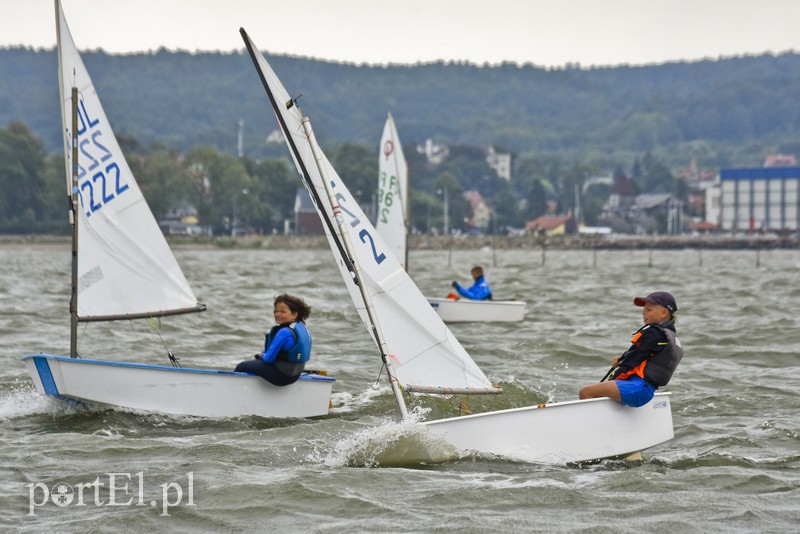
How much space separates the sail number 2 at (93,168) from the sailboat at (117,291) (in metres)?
0.01

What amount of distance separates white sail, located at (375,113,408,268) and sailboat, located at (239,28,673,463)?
1862 cm

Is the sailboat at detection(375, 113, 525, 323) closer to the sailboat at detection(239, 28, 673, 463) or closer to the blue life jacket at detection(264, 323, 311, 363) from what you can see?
the blue life jacket at detection(264, 323, 311, 363)

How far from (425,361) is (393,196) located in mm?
20026

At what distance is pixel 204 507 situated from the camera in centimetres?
925

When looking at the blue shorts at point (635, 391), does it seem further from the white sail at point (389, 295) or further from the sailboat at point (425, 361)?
the white sail at point (389, 295)

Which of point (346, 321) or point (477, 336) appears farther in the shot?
point (346, 321)

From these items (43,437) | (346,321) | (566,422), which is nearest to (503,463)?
(566,422)

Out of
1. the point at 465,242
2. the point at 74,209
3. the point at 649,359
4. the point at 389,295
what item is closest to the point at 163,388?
the point at 74,209

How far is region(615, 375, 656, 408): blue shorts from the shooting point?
10.2 m

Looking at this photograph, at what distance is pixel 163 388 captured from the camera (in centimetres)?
1246

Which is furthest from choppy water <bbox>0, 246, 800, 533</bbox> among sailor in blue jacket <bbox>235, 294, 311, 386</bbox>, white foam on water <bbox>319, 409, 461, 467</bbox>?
sailor in blue jacket <bbox>235, 294, 311, 386</bbox>

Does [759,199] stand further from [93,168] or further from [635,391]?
[635,391]

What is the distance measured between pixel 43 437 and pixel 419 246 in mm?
116699

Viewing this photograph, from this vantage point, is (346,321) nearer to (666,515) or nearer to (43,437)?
(43,437)
